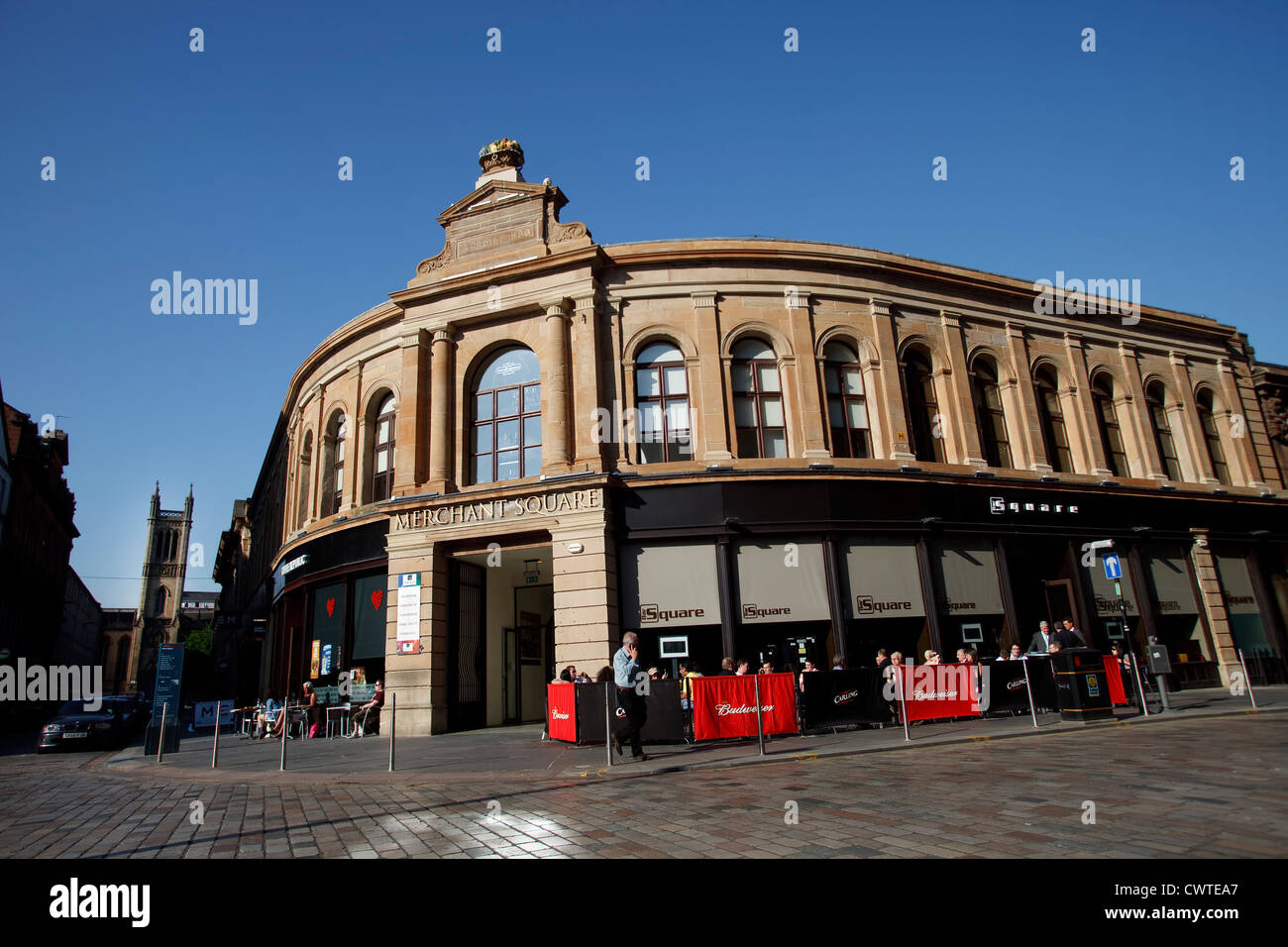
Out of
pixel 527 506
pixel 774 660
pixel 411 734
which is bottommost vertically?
pixel 411 734

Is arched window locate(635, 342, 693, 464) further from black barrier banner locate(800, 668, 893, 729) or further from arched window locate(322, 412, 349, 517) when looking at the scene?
arched window locate(322, 412, 349, 517)

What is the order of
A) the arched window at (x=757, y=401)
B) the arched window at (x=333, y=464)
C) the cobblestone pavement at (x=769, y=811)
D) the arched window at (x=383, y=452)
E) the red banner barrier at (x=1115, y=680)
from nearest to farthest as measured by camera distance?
the cobblestone pavement at (x=769, y=811), the red banner barrier at (x=1115, y=680), the arched window at (x=757, y=401), the arched window at (x=383, y=452), the arched window at (x=333, y=464)

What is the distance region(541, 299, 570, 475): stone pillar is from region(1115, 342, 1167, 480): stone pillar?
18.9 m

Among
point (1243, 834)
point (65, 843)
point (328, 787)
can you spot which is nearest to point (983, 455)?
point (1243, 834)

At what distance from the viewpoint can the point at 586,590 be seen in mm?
17516

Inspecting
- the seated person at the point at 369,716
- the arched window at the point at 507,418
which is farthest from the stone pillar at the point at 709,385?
the seated person at the point at 369,716

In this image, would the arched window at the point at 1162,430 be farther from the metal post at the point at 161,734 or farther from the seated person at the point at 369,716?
the metal post at the point at 161,734

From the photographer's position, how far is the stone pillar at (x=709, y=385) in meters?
18.9

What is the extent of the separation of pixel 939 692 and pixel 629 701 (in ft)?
23.8

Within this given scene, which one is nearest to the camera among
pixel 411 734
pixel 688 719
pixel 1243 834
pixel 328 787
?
pixel 1243 834

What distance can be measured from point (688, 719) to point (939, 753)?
4.37 meters

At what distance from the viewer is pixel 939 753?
34.6 ft

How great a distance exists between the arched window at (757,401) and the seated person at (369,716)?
1165 cm
